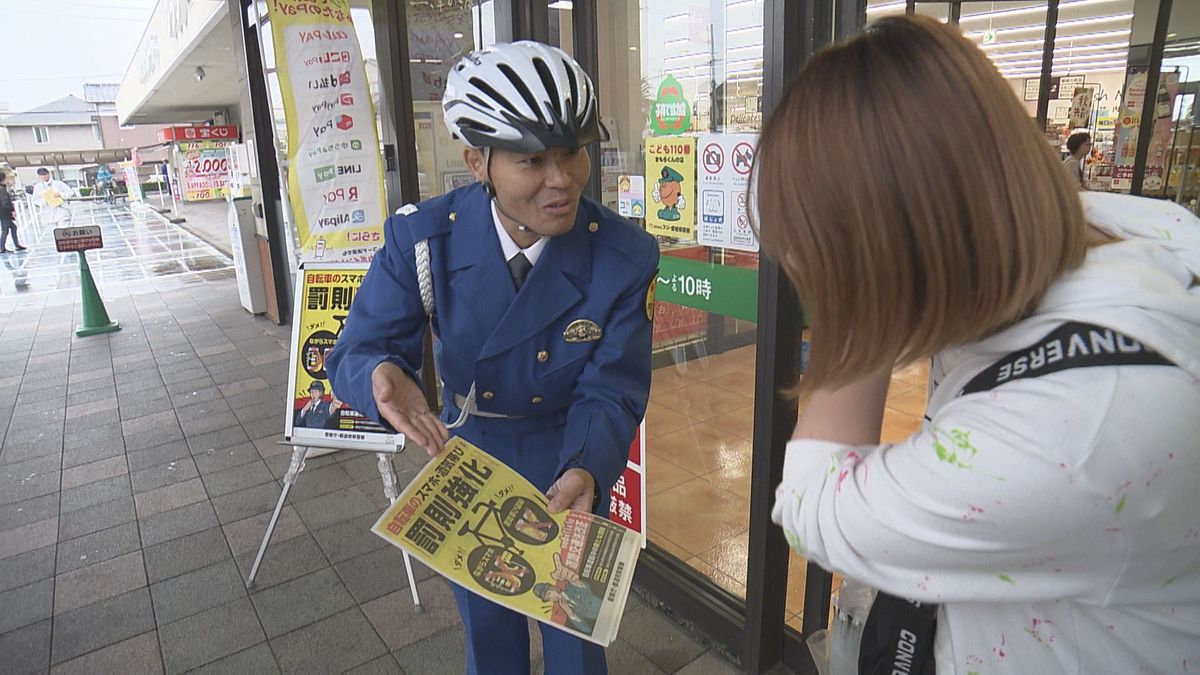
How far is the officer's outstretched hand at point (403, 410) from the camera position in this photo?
4.09 ft

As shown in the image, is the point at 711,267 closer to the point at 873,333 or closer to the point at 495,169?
the point at 495,169

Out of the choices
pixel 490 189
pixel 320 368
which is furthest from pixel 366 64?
pixel 490 189

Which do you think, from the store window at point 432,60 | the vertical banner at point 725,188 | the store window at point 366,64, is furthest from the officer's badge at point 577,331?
the store window at point 366,64

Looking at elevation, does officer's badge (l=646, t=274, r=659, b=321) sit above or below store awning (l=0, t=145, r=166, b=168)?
below

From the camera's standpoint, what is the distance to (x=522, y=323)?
134 centimetres

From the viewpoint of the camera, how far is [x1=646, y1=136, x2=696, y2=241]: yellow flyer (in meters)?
2.24

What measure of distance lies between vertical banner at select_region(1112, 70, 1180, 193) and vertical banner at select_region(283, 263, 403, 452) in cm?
577

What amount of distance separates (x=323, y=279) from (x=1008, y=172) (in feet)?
8.91

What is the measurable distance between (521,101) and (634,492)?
5.54 feet

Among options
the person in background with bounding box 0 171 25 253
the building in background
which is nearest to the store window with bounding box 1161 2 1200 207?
the person in background with bounding box 0 171 25 253

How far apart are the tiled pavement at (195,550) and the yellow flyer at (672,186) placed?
1414mm

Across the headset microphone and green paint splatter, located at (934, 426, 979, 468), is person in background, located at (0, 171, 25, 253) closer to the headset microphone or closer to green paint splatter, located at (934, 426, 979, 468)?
the headset microphone

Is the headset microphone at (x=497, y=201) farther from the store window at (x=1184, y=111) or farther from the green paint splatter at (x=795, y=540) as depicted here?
the store window at (x=1184, y=111)

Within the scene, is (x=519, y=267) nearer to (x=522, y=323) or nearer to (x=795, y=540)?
(x=522, y=323)
